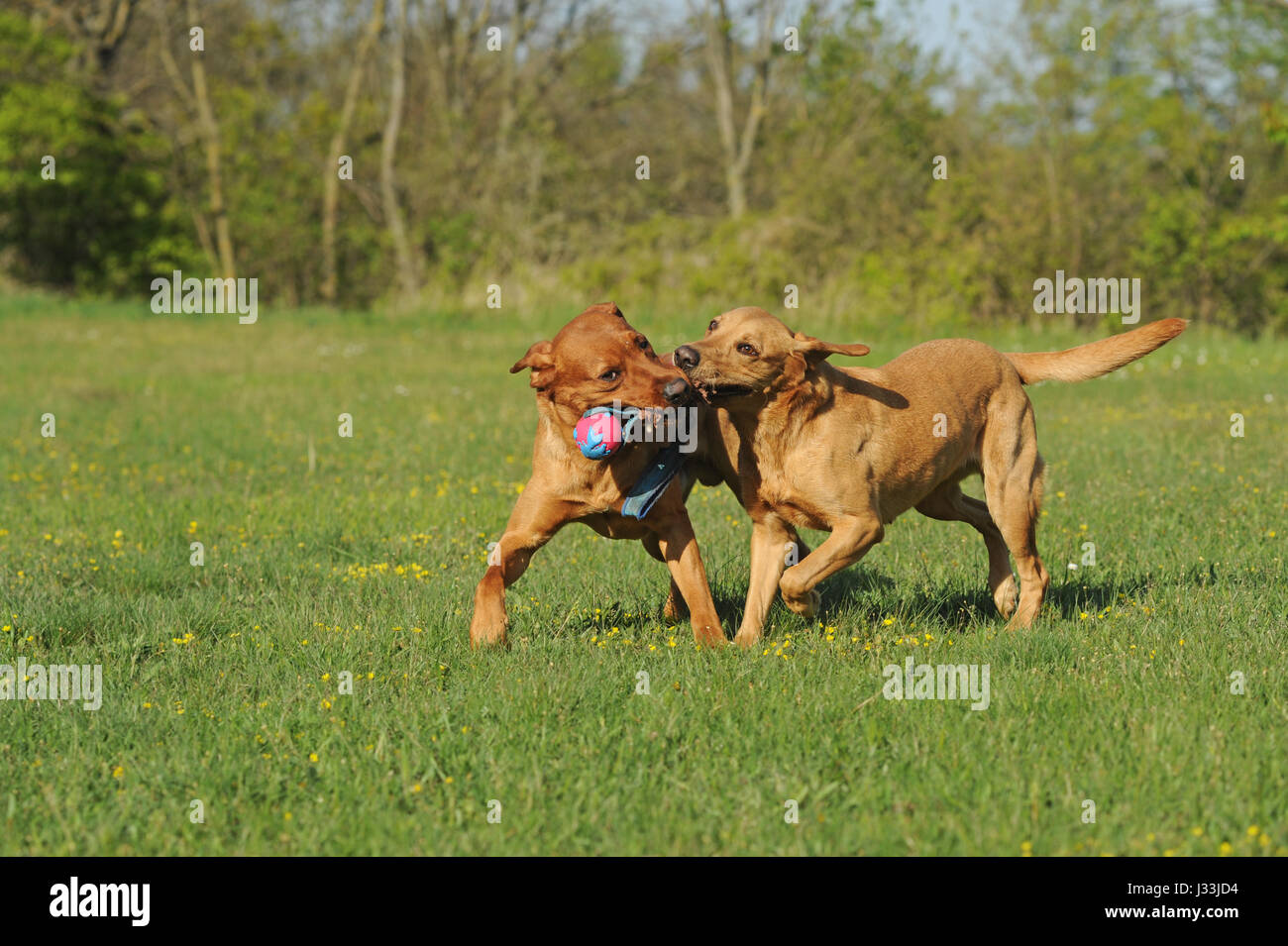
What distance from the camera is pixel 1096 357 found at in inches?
236

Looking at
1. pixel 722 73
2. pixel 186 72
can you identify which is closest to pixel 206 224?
pixel 186 72

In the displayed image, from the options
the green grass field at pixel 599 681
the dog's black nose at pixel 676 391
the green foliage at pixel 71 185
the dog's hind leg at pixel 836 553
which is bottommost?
the green grass field at pixel 599 681

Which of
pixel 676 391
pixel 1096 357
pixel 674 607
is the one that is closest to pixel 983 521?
pixel 1096 357

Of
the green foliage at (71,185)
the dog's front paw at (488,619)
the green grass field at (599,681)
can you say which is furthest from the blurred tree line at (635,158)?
the dog's front paw at (488,619)

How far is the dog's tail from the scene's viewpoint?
19.1ft

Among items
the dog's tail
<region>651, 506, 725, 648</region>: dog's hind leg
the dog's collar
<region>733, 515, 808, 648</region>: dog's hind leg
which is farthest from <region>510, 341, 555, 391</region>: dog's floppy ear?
the dog's tail

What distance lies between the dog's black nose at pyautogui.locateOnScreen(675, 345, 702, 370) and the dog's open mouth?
0.30 feet

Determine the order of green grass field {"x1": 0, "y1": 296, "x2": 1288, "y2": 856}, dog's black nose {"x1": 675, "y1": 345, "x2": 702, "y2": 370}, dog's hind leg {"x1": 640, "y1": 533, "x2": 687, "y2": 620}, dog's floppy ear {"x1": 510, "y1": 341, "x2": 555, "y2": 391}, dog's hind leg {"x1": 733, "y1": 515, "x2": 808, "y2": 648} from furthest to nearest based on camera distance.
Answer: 1. dog's hind leg {"x1": 640, "y1": 533, "x2": 687, "y2": 620}
2. dog's hind leg {"x1": 733, "y1": 515, "x2": 808, "y2": 648}
3. dog's floppy ear {"x1": 510, "y1": 341, "x2": 555, "y2": 391}
4. dog's black nose {"x1": 675, "y1": 345, "x2": 702, "y2": 370}
5. green grass field {"x1": 0, "y1": 296, "x2": 1288, "y2": 856}

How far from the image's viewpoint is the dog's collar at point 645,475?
4.79 meters

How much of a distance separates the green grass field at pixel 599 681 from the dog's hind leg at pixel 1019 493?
0.18 m

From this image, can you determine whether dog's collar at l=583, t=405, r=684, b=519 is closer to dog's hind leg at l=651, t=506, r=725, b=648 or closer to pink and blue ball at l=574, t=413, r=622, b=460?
pink and blue ball at l=574, t=413, r=622, b=460

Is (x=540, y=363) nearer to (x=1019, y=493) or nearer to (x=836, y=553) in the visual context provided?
(x=836, y=553)

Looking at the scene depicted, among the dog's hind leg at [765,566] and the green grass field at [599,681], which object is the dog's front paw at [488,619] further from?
the dog's hind leg at [765,566]
